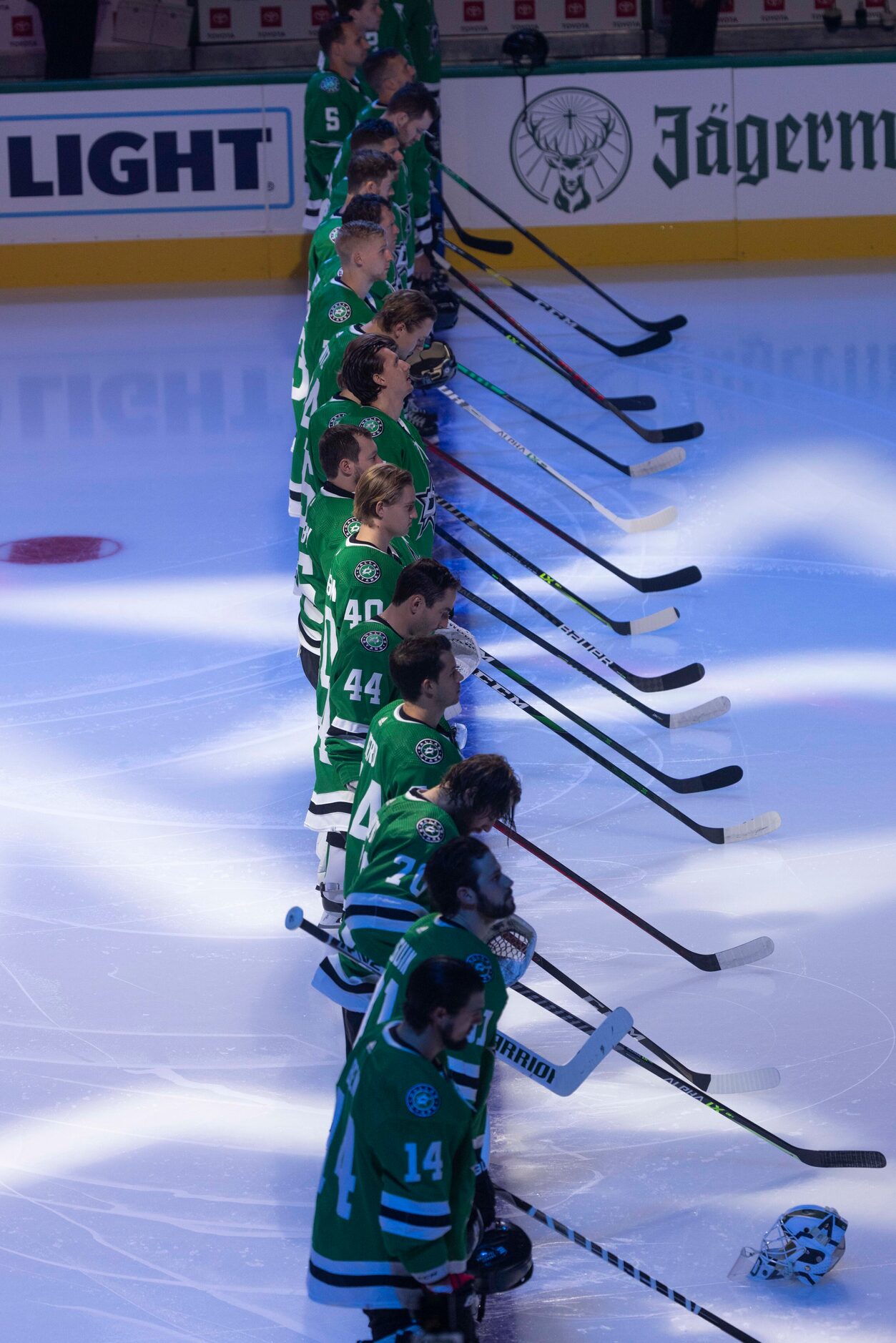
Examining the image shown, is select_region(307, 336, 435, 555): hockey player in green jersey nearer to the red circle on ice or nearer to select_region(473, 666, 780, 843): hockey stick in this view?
select_region(473, 666, 780, 843): hockey stick

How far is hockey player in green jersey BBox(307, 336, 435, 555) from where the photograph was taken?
14.4ft

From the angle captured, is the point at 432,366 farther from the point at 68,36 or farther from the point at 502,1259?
the point at 68,36

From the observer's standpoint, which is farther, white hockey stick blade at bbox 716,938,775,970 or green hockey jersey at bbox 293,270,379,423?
green hockey jersey at bbox 293,270,379,423

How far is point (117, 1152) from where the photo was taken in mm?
3211

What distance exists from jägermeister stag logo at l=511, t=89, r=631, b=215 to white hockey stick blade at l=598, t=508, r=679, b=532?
17.2 feet

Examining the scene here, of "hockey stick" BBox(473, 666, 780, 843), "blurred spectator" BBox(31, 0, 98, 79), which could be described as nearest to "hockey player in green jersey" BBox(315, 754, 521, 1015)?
"hockey stick" BBox(473, 666, 780, 843)

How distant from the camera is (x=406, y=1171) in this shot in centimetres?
214

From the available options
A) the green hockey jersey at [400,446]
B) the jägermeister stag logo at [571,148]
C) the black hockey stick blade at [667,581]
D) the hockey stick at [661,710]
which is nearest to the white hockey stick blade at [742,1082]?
the green hockey jersey at [400,446]

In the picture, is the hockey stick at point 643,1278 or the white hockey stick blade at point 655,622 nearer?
the hockey stick at point 643,1278

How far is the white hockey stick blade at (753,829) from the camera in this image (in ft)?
14.4

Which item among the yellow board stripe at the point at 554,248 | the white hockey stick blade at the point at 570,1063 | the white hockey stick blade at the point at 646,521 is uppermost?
the yellow board stripe at the point at 554,248

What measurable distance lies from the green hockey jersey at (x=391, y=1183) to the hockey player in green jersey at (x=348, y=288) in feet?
10.7

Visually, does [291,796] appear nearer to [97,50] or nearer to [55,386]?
[55,386]

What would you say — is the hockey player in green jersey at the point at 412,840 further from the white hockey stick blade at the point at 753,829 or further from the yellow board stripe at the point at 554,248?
the yellow board stripe at the point at 554,248
